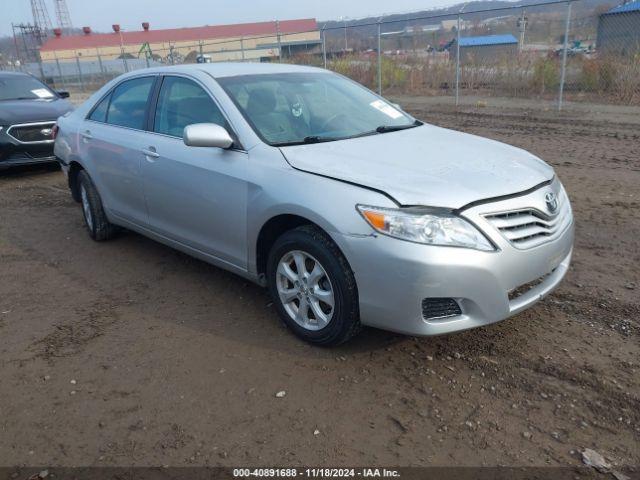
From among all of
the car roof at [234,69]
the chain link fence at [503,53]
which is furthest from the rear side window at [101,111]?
the chain link fence at [503,53]

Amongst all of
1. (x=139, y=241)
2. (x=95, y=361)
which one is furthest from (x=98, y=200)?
(x=95, y=361)

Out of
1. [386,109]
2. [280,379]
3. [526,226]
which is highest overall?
[386,109]

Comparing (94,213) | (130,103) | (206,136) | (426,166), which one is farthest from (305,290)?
(94,213)

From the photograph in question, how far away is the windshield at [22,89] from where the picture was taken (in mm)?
9680

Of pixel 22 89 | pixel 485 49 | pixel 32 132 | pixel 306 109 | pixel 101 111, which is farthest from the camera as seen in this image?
pixel 485 49

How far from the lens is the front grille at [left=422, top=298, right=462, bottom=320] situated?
2.96 meters

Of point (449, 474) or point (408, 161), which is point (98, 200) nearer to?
point (408, 161)

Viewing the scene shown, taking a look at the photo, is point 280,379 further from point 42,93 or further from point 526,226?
point 42,93

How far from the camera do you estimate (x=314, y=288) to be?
3.36m

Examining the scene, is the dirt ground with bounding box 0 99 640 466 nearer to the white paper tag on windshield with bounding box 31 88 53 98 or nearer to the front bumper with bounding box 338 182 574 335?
the front bumper with bounding box 338 182 574 335

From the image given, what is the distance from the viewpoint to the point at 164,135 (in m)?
4.36

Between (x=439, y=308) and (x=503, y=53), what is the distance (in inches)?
578

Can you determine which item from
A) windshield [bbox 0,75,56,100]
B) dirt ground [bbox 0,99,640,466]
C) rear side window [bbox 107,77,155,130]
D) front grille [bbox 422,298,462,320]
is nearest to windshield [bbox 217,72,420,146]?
rear side window [bbox 107,77,155,130]

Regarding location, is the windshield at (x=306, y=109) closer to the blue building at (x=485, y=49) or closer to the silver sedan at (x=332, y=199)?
the silver sedan at (x=332, y=199)
